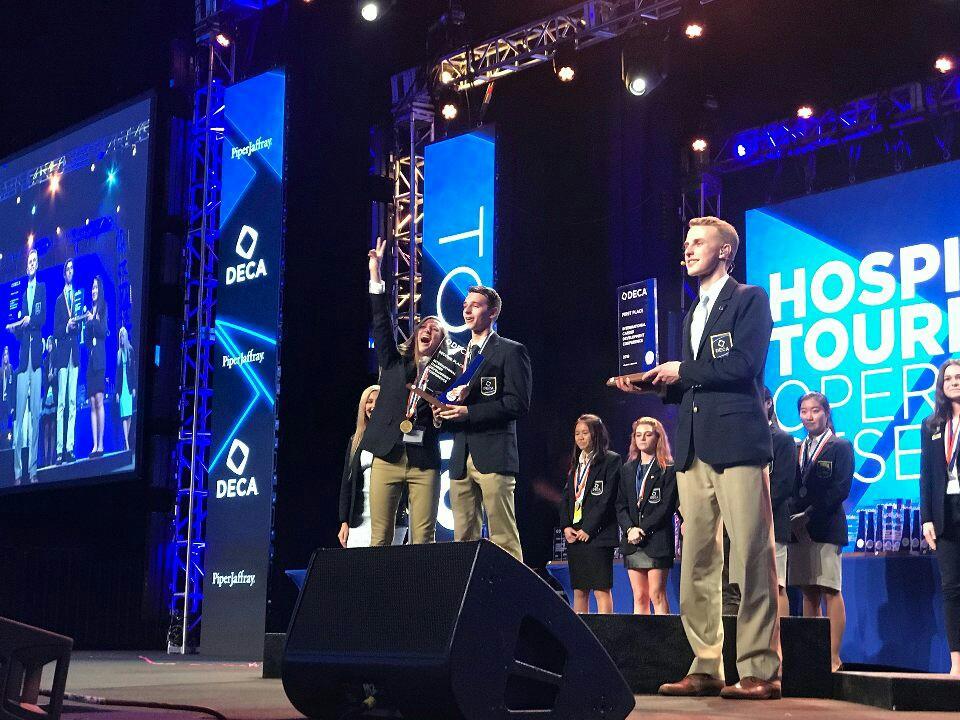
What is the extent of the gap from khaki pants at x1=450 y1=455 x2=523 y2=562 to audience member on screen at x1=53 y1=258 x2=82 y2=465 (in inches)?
229

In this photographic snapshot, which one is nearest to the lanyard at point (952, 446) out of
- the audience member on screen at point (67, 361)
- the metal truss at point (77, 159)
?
the metal truss at point (77, 159)

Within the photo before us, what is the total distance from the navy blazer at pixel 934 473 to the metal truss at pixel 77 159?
6.79 meters

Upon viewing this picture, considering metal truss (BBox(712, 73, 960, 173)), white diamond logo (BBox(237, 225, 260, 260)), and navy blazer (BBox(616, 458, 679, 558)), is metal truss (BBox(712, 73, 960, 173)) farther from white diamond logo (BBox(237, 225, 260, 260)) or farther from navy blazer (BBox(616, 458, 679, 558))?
navy blazer (BBox(616, 458, 679, 558))

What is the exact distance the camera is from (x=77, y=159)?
10.3 m

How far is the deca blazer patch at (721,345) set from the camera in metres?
4.02

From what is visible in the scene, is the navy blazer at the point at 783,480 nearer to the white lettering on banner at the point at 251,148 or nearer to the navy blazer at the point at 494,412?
the navy blazer at the point at 494,412

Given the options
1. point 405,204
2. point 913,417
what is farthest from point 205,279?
point 913,417

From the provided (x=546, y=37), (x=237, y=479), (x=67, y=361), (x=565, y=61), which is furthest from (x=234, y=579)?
(x=565, y=61)

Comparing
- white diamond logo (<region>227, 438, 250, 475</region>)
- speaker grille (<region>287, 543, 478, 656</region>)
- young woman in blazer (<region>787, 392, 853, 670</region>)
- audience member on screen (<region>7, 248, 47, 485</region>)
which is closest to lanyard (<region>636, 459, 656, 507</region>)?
young woman in blazer (<region>787, 392, 853, 670</region>)

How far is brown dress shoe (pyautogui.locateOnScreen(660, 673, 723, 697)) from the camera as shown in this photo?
4005 millimetres

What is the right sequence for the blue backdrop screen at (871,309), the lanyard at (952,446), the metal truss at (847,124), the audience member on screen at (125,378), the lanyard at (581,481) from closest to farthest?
the lanyard at (952,446) → the lanyard at (581,481) → the audience member on screen at (125,378) → the blue backdrop screen at (871,309) → the metal truss at (847,124)

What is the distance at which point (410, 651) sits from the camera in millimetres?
2619

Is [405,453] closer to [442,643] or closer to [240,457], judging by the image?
[442,643]

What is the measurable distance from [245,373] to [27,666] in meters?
6.30
